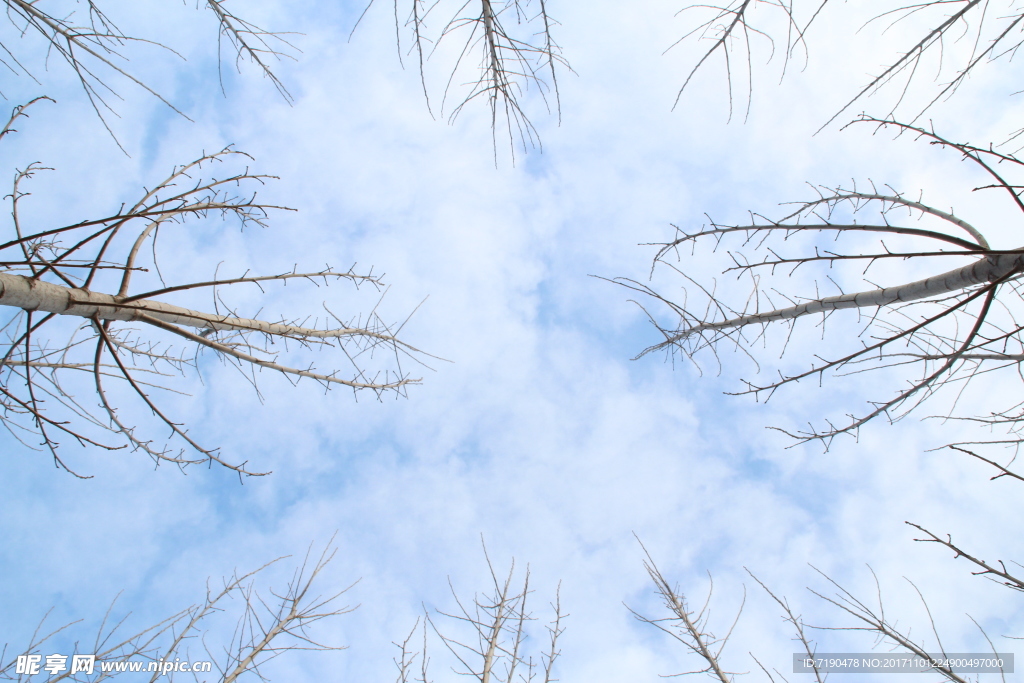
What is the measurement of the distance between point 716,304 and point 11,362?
5.03 m

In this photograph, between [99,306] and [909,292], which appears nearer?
[99,306]

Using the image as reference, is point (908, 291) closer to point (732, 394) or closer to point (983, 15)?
point (732, 394)

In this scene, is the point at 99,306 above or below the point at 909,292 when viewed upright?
above

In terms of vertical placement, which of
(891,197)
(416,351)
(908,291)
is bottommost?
(908,291)

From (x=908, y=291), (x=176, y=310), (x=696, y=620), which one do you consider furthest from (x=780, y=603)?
(x=176, y=310)

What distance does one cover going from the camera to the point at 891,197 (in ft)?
11.6

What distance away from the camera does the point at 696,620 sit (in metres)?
6.90

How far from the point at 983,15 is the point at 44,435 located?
19.4 feet

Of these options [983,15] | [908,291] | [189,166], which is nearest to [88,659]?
[189,166]

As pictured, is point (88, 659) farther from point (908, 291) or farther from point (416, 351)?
point (908, 291)

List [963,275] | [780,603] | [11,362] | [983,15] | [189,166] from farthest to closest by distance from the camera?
1. [780,603]
2. [189,166]
3. [11,362]
4. [963,275]
5. [983,15]

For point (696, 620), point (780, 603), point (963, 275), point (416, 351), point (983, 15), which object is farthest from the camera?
point (696, 620)

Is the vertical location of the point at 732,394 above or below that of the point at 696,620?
above

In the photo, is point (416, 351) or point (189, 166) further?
point (416, 351)
